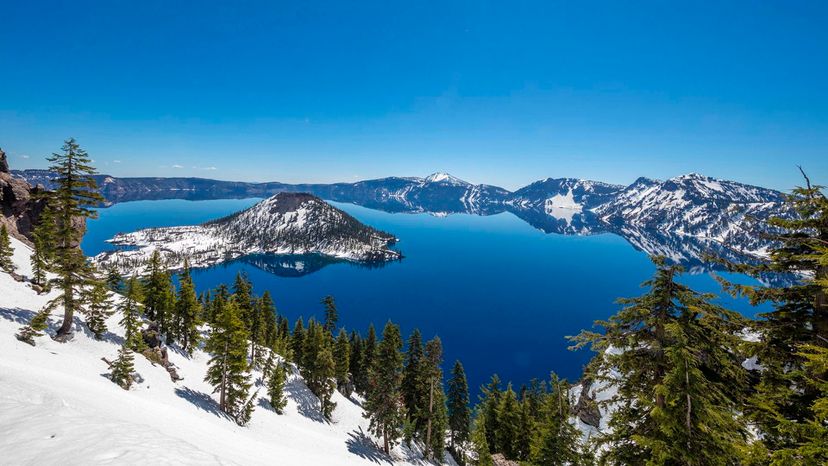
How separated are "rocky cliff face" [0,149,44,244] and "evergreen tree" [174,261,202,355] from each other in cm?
3890

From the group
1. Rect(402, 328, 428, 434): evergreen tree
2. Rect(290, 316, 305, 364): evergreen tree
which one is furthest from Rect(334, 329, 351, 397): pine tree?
Rect(402, 328, 428, 434): evergreen tree

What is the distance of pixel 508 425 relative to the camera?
46062 mm

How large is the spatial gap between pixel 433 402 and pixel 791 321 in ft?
135

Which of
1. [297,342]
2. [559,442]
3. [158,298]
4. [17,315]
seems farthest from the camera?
[297,342]

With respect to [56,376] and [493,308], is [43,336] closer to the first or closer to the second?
[56,376]

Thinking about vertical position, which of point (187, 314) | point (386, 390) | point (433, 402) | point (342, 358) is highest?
point (187, 314)

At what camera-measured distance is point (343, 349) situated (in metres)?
60.2

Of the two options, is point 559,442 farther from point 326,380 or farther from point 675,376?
point 326,380

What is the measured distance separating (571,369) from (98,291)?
11451 centimetres

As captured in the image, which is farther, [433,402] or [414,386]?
[414,386]

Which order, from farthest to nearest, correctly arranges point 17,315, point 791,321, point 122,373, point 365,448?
point 365,448
point 17,315
point 122,373
point 791,321

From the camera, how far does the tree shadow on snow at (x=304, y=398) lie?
148 ft

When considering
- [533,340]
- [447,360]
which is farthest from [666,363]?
[533,340]

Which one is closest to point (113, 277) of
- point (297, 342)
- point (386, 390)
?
point (386, 390)
